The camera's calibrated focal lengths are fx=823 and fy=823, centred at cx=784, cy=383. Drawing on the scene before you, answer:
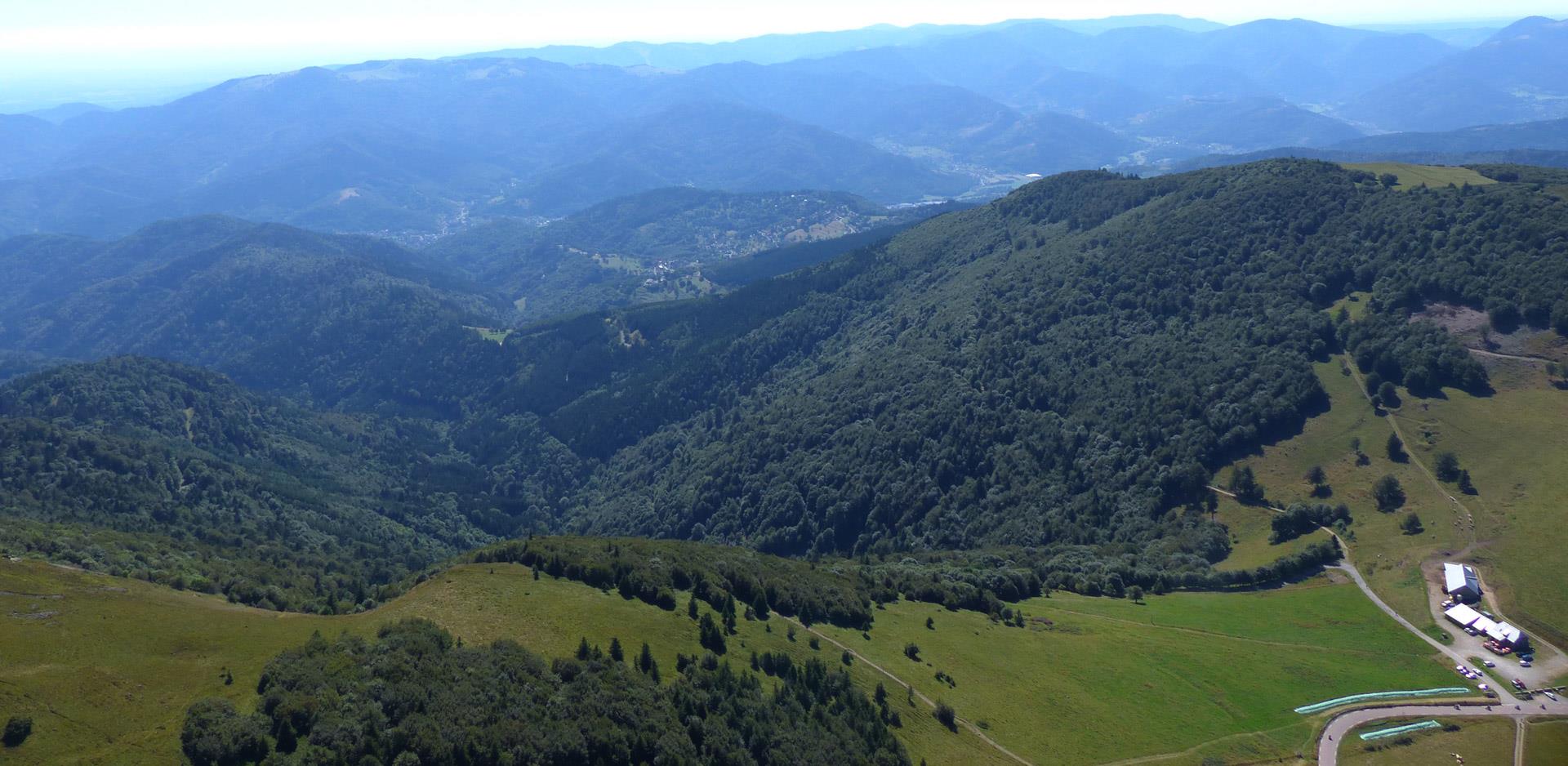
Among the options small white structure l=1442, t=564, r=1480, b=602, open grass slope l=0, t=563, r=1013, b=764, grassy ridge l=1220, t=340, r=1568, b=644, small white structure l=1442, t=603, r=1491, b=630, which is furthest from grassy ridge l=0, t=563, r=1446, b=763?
grassy ridge l=1220, t=340, r=1568, b=644

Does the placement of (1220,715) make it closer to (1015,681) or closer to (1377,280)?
(1015,681)

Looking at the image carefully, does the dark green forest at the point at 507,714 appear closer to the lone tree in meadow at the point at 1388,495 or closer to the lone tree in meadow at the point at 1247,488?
the lone tree in meadow at the point at 1388,495

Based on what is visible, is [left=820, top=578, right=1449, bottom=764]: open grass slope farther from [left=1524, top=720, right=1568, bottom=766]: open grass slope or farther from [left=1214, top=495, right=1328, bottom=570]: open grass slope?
[left=1214, top=495, right=1328, bottom=570]: open grass slope

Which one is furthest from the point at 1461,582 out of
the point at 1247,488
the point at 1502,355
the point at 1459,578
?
the point at 1502,355

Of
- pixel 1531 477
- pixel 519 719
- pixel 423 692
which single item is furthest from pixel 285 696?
pixel 1531 477

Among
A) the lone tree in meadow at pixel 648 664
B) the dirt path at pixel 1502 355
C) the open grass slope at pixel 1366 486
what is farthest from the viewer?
the dirt path at pixel 1502 355

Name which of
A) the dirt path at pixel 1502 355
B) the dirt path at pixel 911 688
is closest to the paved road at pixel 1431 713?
the dirt path at pixel 911 688

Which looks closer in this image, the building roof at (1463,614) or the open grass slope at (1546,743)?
the open grass slope at (1546,743)
